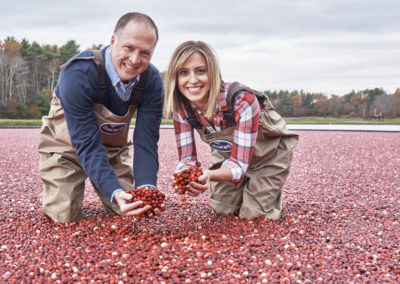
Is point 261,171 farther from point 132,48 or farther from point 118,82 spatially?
point 132,48

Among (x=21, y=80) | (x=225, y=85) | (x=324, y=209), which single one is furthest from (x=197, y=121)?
(x=21, y=80)

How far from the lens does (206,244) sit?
309 centimetres

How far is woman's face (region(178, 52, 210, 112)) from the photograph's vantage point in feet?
10.4

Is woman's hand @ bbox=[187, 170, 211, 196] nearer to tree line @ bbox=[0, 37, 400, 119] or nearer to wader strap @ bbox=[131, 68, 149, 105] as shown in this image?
wader strap @ bbox=[131, 68, 149, 105]

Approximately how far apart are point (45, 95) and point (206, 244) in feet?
134

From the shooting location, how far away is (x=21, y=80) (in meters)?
44.2

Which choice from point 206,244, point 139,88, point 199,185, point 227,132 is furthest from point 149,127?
point 206,244

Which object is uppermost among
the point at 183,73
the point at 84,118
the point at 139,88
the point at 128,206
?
the point at 183,73

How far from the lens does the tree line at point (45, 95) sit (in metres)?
40.3

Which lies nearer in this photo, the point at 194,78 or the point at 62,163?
the point at 194,78

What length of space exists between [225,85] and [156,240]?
1.42 m

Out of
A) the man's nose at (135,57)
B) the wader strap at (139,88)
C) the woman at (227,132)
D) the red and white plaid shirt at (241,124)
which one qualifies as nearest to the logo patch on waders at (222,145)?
the woman at (227,132)

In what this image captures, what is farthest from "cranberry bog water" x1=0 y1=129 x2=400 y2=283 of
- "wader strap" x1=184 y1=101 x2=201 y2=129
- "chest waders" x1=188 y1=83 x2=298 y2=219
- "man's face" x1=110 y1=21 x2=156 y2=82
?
"man's face" x1=110 y1=21 x2=156 y2=82

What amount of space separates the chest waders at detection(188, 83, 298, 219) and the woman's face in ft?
1.35
